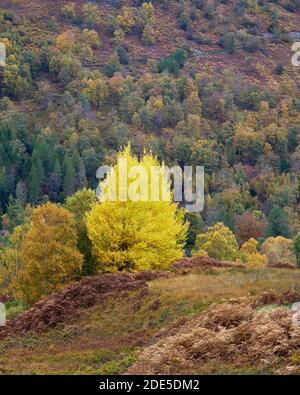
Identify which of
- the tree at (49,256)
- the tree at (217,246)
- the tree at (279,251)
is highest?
the tree at (49,256)

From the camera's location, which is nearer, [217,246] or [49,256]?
[49,256]

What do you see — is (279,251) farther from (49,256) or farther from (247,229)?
(49,256)

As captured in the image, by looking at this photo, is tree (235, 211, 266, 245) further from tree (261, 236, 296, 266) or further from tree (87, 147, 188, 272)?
tree (87, 147, 188, 272)

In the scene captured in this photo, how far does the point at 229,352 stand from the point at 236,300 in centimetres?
561

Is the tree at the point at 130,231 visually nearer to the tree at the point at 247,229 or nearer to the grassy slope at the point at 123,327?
the grassy slope at the point at 123,327

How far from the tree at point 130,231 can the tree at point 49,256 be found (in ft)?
4.26

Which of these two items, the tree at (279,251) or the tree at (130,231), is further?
the tree at (279,251)

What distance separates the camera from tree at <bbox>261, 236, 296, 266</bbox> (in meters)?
101

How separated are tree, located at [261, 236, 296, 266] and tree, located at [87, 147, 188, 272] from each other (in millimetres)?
54916

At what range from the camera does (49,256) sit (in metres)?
45.6

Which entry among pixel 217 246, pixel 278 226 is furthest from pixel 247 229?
pixel 217 246

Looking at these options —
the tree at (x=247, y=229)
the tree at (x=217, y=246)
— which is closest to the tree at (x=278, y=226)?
the tree at (x=247, y=229)

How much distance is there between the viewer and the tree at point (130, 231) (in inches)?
1779

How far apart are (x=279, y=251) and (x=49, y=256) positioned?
199 feet
